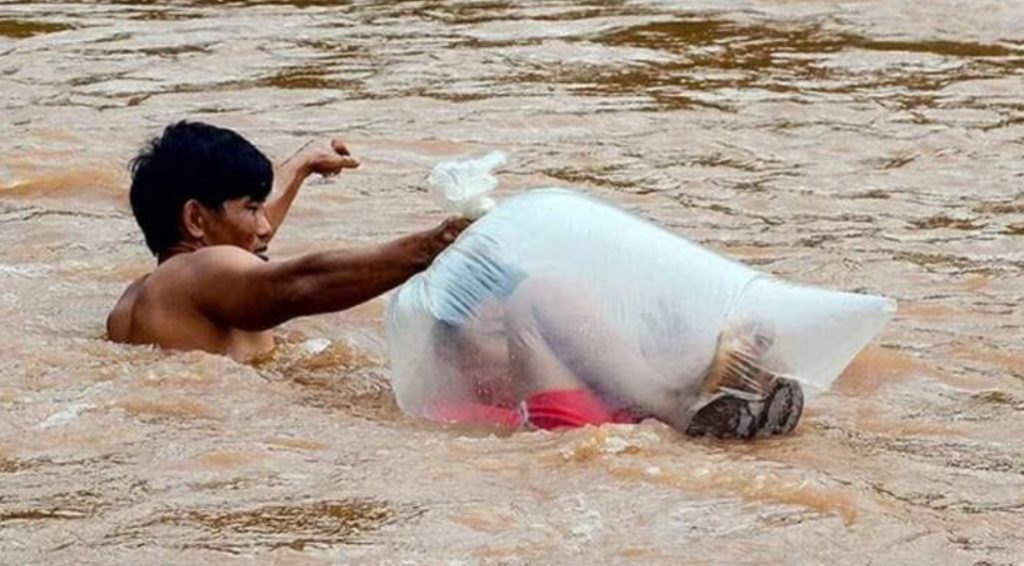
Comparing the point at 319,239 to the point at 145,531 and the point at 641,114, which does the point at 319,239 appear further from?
the point at 145,531

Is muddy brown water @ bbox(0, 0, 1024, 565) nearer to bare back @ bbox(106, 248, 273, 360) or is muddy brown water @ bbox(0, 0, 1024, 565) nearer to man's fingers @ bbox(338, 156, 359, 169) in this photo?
bare back @ bbox(106, 248, 273, 360)

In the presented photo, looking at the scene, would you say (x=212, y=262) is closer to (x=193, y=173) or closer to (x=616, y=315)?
(x=193, y=173)

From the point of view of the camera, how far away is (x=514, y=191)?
808 cm

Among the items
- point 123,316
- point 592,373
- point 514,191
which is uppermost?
point 592,373

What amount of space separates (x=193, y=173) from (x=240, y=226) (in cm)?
17

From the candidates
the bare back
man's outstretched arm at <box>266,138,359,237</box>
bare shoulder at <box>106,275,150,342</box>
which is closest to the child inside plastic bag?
the bare back

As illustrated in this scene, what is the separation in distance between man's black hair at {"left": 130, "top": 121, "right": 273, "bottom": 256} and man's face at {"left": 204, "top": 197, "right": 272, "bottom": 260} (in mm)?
19

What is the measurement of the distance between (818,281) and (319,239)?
5.24 ft

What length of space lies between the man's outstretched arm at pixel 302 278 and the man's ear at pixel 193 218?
219 mm

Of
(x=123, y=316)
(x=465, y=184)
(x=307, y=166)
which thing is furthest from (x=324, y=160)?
(x=465, y=184)

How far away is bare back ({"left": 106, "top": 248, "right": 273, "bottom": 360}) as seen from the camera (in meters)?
5.42

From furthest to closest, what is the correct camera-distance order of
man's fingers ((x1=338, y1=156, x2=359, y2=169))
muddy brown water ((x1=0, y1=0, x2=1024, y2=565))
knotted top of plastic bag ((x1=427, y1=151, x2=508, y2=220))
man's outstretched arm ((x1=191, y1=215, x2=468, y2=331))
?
man's fingers ((x1=338, y1=156, x2=359, y2=169))
man's outstretched arm ((x1=191, y1=215, x2=468, y2=331))
knotted top of plastic bag ((x1=427, y1=151, x2=508, y2=220))
muddy brown water ((x1=0, y1=0, x2=1024, y2=565))

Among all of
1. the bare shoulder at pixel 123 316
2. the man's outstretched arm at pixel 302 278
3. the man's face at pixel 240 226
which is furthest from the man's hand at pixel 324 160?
the man's outstretched arm at pixel 302 278

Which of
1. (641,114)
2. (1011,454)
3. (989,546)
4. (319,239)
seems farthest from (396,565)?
(641,114)
